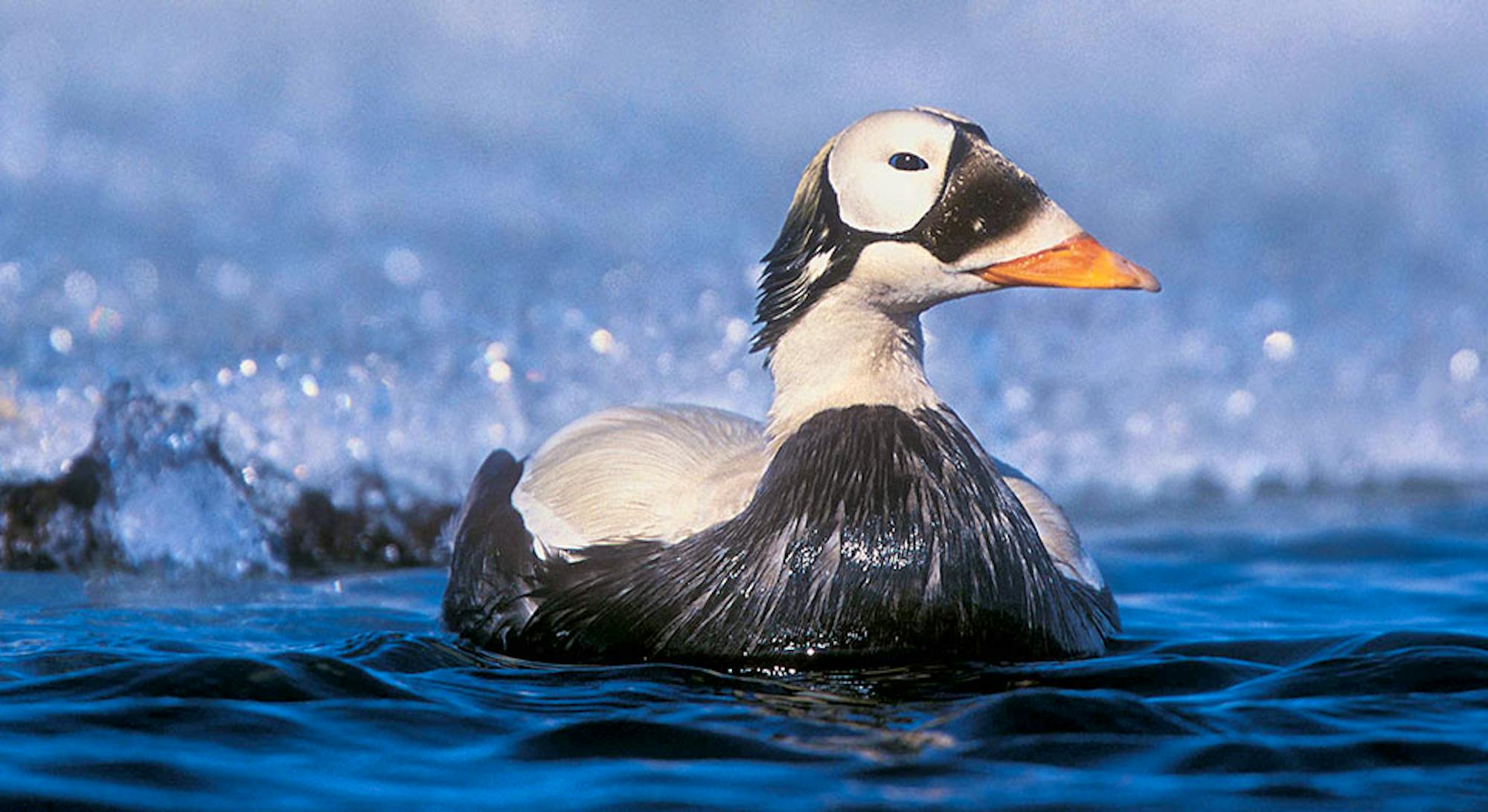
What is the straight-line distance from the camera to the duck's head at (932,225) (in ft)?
12.2

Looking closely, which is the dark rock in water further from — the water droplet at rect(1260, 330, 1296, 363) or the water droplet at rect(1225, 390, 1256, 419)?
the water droplet at rect(1260, 330, 1296, 363)

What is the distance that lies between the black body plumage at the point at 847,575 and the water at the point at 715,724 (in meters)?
0.08

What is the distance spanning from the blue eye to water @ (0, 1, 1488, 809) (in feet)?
3.03

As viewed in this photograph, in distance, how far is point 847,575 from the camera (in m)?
3.85

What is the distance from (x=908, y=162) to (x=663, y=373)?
11.4 feet

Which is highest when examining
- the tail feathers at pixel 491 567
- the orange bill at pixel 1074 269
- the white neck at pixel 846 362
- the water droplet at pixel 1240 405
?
→ the water droplet at pixel 1240 405

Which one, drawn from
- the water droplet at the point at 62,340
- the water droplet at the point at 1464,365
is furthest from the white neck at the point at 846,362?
→ the water droplet at the point at 1464,365

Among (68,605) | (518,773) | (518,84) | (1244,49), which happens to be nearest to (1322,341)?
(1244,49)

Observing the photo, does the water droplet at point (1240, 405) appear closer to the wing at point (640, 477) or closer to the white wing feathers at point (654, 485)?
the white wing feathers at point (654, 485)

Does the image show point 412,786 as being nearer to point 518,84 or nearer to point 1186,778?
point 1186,778

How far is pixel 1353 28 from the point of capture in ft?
35.4

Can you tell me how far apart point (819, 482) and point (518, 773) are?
3.28 ft

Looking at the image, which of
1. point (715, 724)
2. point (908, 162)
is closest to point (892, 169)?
point (908, 162)

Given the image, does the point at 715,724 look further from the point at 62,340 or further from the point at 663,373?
the point at 62,340
